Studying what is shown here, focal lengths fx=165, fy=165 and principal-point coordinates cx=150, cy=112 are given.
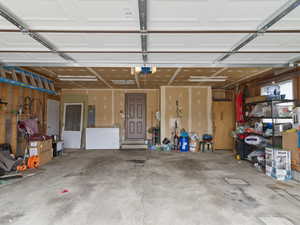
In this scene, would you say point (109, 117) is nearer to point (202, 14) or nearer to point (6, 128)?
point (6, 128)

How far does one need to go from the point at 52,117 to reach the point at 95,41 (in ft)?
16.7

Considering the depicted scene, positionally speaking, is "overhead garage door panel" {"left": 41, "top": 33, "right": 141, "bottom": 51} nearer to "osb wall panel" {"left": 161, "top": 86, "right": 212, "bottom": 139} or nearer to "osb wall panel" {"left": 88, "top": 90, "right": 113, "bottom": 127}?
"osb wall panel" {"left": 161, "top": 86, "right": 212, "bottom": 139}

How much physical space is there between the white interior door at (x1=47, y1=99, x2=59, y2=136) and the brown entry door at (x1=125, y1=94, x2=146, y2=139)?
A: 2898mm

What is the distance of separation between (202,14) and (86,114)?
6607 millimetres

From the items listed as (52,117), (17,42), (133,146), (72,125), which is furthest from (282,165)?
(52,117)

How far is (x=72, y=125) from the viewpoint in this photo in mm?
7078

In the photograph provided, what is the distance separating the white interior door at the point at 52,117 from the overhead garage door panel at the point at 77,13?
4734 millimetres

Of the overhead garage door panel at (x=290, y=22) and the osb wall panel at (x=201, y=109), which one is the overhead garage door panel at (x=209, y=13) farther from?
the osb wall panel at (x=201, y=109)

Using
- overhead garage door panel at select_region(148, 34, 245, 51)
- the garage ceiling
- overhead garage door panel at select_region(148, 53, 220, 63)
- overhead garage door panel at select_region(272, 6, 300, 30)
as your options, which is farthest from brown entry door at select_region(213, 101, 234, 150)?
overhead garage door panel at select_region(272, 6, 300, 30)

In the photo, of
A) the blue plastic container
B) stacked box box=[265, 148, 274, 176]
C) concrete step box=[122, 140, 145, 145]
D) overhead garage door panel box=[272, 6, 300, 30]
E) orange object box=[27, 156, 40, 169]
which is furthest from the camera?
concrete step box=[122, 140, 145, 145]

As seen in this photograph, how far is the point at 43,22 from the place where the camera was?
6.64ft

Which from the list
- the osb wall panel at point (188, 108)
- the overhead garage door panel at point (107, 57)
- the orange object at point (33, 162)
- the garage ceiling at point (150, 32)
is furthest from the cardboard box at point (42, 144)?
the osb wall panel at point (188, 108)

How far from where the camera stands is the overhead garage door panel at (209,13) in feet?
5.45

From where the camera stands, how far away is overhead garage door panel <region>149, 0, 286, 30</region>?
166 cm
